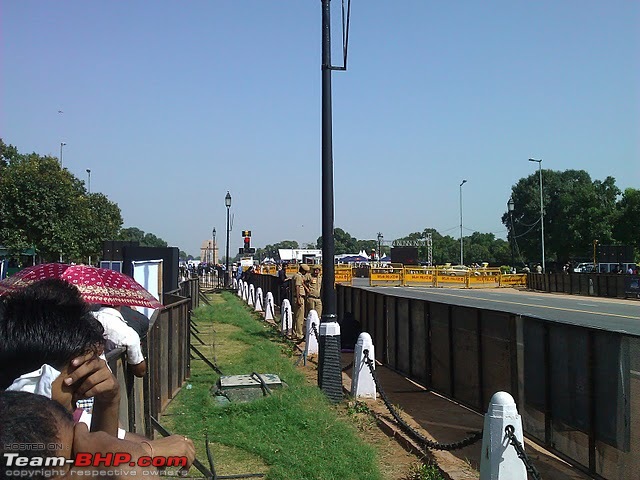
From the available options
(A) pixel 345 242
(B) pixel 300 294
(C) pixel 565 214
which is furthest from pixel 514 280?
(A) pixel 345 242

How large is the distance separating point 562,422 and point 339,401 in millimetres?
3540

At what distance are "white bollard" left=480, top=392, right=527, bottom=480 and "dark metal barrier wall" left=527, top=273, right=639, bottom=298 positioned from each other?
30.2 meters

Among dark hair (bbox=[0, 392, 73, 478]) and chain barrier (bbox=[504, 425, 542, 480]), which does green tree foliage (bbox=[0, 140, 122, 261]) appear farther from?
dark hair (bbox=[0, 392, 73, 478])

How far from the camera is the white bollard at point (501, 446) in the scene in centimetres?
445

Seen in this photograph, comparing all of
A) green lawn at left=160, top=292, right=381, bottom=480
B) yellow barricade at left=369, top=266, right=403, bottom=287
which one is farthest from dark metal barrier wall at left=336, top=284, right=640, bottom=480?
yellow barricade at left=369, top=266, right=403, bottom=287

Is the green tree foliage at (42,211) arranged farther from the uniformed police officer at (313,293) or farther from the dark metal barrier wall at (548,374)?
the dark metal barrier wall at (548,374)

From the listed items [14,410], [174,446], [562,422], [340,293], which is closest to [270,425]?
[562,422]

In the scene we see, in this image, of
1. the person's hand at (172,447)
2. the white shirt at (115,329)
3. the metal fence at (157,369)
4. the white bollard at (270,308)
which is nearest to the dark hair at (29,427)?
the person's hand at (172,447)

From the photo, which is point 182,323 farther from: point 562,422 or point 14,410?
Result: point 14,410

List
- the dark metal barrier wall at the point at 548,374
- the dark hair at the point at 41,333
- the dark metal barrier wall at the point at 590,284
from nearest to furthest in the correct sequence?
the dark hair at the point at 41,333 < the dark metal barrier wall at the point at 548,374 < the dark metal barrier wall at the point at 590,284

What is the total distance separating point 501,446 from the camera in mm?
4500

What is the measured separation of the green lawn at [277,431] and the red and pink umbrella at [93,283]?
7.63ft

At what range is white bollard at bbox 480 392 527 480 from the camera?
445 centimetres

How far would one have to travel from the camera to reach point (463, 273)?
148ft
